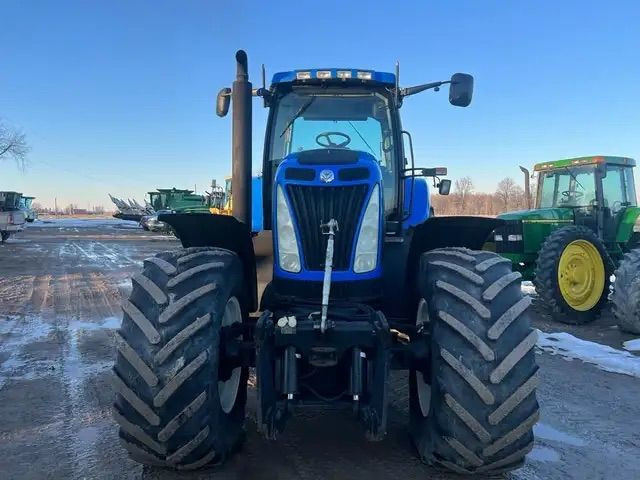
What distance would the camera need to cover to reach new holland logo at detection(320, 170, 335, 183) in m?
3.73

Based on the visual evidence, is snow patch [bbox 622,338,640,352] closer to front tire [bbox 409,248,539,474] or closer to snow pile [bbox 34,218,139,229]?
A: front tire [bbox 409,248,539,474]

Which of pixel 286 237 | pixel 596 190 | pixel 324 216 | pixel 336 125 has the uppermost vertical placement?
pixel 336 125

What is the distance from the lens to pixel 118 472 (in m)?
3.50

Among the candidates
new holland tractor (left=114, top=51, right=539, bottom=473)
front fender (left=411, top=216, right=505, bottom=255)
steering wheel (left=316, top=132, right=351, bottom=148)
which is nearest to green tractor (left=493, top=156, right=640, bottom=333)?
front fender (left=411, top=216, right=505, bottom=255)

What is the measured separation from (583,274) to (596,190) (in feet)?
6.84

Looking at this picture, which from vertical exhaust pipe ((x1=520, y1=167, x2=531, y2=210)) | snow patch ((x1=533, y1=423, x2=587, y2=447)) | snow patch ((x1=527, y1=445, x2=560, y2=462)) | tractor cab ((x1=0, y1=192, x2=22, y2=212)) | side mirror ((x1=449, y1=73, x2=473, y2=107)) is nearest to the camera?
snow patch ((x1=527, y1=445, x2=560, y2=462))

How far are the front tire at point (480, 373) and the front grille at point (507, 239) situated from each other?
684 centimetres

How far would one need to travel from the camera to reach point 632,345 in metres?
7.14

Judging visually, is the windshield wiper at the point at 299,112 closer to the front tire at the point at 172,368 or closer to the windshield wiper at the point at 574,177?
the front tire at the point at 172,368

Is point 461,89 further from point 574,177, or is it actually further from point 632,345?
point 574,177

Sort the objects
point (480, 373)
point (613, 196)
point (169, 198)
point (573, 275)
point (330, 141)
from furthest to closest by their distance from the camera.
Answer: point (169, 198) < point (613, 196) < point (573, 275) < point (330, 141) < point (480, 373)

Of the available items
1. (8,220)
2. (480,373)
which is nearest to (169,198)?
(8,220)

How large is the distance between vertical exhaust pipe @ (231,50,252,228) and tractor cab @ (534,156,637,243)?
27.2 ft

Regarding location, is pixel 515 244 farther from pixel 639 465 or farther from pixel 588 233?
pixel 639 465
